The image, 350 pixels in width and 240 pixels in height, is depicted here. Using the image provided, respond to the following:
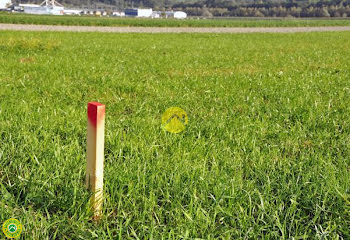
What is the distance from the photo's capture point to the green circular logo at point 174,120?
136 inches

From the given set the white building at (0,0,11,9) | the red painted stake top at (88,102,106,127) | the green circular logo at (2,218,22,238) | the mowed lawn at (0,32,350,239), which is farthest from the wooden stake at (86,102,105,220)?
the white building at (0,0,11,9)

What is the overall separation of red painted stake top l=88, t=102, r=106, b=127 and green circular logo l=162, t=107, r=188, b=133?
1.86 meters

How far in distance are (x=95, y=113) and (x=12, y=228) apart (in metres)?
0.78

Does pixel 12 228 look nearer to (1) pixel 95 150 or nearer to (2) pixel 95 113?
(1) pixel 95 150

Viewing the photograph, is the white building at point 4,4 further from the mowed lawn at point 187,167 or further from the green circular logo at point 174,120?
the green circular logo at point 174,120

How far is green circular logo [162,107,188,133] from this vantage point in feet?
11.4

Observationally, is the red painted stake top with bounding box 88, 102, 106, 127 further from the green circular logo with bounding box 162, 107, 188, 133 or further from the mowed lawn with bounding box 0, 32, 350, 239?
the green circular logo with bounding box 162, 107, 188, 133

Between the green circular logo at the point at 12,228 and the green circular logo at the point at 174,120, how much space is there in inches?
75.3

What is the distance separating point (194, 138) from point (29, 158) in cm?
153

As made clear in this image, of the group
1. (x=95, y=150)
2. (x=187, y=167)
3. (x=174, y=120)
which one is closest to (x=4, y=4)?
(x=174, y=120)

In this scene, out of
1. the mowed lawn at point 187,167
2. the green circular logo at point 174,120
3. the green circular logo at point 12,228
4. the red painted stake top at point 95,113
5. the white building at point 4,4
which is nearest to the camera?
the red painted stake top at point 95,113

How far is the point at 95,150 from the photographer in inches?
61.7

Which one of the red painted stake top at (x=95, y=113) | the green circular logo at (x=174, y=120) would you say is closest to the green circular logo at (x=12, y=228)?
the red painted stake top at (x=95, y=113)

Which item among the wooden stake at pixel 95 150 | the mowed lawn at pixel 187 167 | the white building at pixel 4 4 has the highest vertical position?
the white building at pixel 4 4
